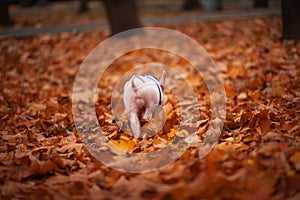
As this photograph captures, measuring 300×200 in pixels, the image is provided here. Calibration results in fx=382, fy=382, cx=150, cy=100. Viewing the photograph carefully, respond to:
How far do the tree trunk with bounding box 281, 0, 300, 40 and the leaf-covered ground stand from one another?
0.24 metres

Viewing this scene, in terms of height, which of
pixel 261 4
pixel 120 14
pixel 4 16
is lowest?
pixel 120 14

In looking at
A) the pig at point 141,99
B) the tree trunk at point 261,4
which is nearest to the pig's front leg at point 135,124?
the pig at point 141,99

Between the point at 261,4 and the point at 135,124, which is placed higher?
the point at 261,4

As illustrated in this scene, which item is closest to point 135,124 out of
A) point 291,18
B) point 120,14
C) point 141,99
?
point 141,99

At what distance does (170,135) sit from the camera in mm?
3338

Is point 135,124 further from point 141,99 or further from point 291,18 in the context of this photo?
point 291,18

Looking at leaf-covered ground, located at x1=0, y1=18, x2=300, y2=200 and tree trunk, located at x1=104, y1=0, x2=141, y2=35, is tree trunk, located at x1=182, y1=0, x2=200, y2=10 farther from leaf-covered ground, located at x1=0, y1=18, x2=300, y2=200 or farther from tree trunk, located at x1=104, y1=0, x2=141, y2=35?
leaf-covered ground, located at x1=0, y1=18, x2=300, y2=200

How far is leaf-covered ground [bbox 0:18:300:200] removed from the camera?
2.20 meters

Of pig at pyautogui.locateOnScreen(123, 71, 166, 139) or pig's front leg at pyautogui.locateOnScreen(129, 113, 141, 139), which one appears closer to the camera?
pig at pyautogui.locateOnScreen(123, 71, 166, 139)

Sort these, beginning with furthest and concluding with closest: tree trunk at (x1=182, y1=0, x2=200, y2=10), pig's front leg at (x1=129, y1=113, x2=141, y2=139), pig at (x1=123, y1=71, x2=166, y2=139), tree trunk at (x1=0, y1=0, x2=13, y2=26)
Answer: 1. tree trunk at (x1=182, y1=0, x2=200, y2=10)
2. tree trunk at (x1=0, y1=0, x2=13, y2=26)
3. pig's front leg at (x1=129, y1=113, x2=141, y2=139)
4. pig at (x1=123, y1=71, x2=166, y2=139)

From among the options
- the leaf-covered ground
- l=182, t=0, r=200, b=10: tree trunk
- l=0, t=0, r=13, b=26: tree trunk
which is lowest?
the leaf-covered ground

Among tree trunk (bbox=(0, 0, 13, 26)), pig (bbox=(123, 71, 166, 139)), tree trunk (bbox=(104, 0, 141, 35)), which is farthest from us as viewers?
tree trunk (bbox=(0, 0, 13, 26))

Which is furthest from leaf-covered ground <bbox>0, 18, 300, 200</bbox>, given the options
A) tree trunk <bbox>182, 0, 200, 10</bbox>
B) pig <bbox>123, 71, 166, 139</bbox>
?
tree trunk <bbox>182, 0, 200, 10</bbox>

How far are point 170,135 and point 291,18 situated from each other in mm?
4044
